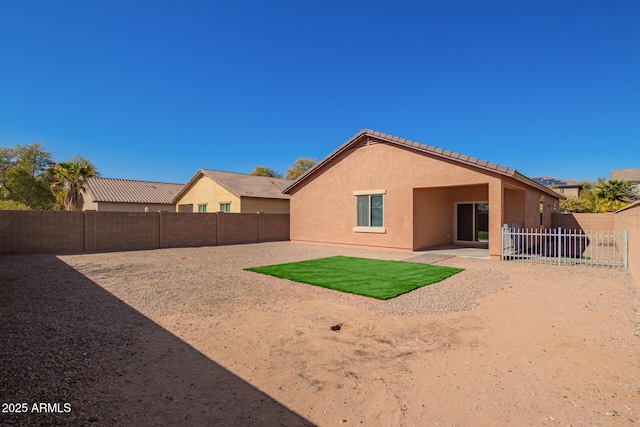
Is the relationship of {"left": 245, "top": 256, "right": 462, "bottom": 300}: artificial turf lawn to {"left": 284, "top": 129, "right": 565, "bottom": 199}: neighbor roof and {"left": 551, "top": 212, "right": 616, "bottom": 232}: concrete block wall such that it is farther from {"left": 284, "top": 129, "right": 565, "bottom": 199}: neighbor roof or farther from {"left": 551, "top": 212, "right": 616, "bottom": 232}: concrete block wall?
{"left": 551, "top": 212, "right": 616, "bottom": 232}: concrete block wall

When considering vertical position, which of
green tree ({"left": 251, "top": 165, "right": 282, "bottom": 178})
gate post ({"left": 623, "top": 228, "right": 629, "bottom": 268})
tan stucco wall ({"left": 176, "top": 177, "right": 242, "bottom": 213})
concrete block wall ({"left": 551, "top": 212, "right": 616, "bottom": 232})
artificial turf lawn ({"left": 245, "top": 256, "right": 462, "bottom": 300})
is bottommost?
artificial turf lawn ({"left": 245, "top": 256, "right": 462, "bottom": 300})

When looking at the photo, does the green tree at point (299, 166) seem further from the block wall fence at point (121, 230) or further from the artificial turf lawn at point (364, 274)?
the artificial turf lawn at point (364, 274)

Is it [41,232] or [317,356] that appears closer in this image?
[317,356]

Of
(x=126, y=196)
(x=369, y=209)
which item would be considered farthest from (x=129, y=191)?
(x=369, y=209)

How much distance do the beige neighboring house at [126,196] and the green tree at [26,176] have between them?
15.7 metres

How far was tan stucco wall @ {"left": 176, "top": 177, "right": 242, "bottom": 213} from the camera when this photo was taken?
75.9 feet

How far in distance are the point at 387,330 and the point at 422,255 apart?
8.84 meters

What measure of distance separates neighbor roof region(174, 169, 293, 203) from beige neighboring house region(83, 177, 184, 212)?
2.60 m

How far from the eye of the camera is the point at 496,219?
464 inches

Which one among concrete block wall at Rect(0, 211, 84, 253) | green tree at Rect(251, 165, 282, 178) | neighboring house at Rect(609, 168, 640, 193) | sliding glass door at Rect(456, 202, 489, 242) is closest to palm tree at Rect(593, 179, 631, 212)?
sliding glass door at Rect(456, 202, 489, 242)

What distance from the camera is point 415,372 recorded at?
3477 mm

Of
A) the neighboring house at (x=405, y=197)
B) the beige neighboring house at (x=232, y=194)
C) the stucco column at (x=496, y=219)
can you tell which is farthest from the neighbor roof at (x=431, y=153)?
the beige neighboring house at (x=232, y=194)

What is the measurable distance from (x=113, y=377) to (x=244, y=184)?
73.6 ft

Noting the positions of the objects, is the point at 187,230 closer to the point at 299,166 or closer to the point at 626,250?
the point at 626,250
